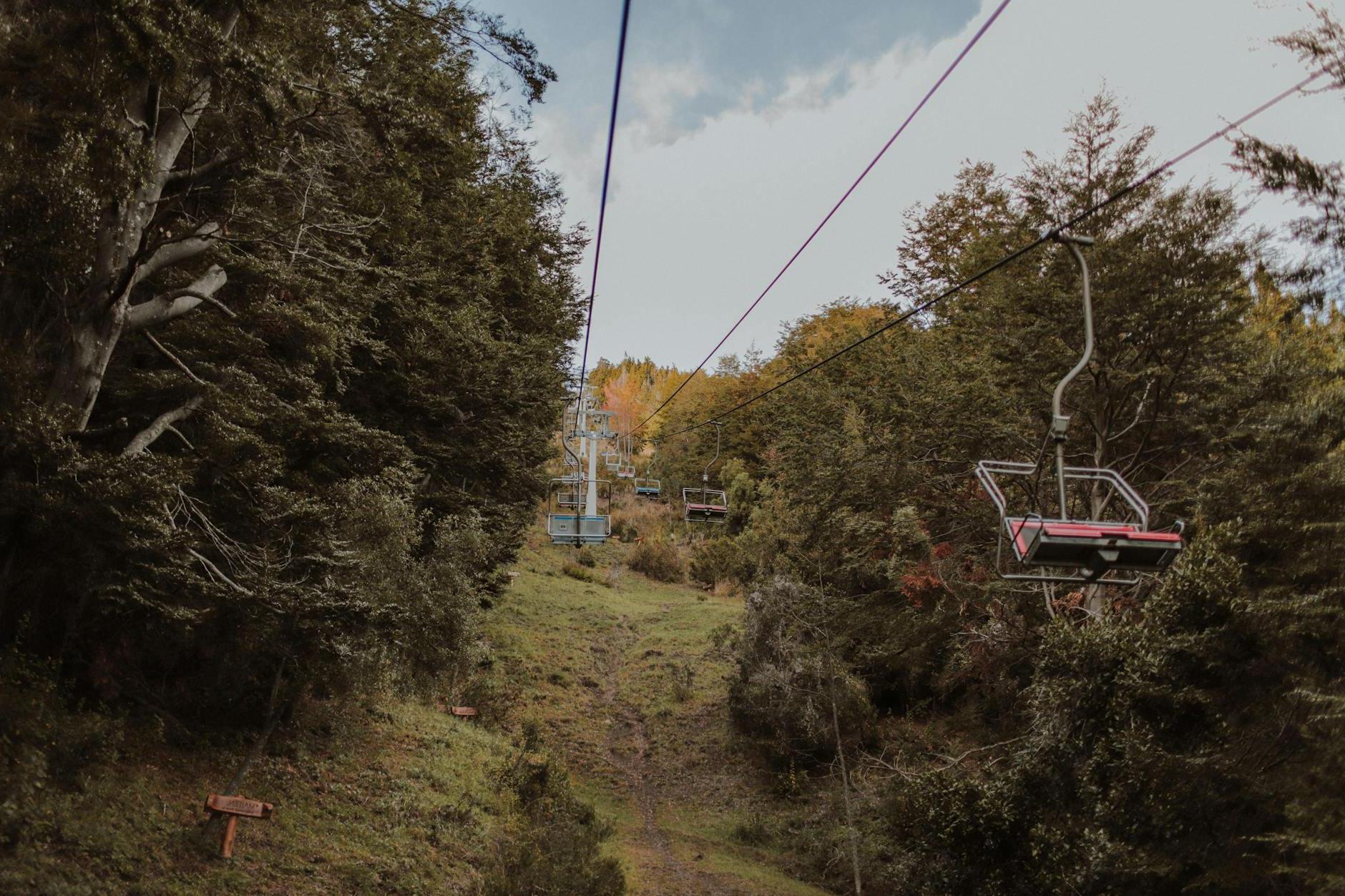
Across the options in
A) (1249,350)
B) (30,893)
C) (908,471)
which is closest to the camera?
(30,893)

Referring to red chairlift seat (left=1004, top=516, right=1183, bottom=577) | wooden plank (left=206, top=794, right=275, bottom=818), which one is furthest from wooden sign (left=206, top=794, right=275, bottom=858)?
red chairlift seat (left=1004, top=516, right=1183, bottom=577)

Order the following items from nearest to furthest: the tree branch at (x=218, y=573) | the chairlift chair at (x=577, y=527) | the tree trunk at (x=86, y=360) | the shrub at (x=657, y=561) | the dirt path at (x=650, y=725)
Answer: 1. the tree trunk at (x=86, y=360)
2. the tree branch at (x=218, y=573)
3. the dirt path at (x=650, y=725)
4. the chairlift chair at (x=577, y=527)
5. the shrub at (x=657, y=561)

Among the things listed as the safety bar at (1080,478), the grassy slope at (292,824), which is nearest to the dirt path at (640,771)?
the grassy slope at (292,824)

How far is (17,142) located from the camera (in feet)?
26.8

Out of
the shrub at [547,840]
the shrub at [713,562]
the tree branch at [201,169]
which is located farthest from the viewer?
the shrub at [713,562]

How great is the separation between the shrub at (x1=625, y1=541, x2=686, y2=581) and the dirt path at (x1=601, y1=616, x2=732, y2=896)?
1046 cm

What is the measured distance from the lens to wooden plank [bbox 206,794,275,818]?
10.6 m

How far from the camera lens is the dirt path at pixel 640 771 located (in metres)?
15.5

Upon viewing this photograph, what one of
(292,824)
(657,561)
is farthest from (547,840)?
(657,561)

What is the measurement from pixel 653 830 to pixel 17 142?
1681 centimetres

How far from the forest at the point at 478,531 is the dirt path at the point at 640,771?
181mm

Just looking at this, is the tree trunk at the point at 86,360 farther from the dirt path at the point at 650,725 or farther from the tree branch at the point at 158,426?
the dirt path at the point at 650,725

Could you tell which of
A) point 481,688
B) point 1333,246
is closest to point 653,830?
point 481,688

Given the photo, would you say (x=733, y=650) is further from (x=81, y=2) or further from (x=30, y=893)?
(x=81, y=2)
